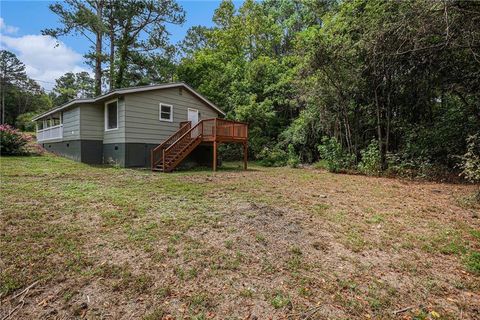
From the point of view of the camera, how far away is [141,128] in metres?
12.0

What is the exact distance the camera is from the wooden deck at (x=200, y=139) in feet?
35.6

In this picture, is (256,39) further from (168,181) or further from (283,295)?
(283,295)

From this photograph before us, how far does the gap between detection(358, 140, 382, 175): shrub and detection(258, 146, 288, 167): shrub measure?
516 cm

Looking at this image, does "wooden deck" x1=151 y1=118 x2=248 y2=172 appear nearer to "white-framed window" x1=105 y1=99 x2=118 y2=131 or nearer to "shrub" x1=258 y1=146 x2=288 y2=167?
"white-framed window" x1=105 y1=99 x2=118 y2=131

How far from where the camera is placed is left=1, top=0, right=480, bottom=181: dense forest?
326 inches

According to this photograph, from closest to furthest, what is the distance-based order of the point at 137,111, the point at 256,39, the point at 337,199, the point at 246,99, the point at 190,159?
the point at 337,199, the point at 137,111, the point at 190,159, the point at 246,99, the point at 256,39

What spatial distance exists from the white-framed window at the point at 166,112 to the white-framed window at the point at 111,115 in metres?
2.10

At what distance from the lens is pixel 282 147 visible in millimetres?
16922

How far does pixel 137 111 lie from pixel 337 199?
970 centimetres

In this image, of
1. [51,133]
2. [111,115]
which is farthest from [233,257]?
[51,133]

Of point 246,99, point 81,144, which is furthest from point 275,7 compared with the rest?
point 81,144

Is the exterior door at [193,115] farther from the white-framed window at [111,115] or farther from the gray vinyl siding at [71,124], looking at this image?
the gray vinyl siding at [71,124]

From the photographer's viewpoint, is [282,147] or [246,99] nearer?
[282,147]

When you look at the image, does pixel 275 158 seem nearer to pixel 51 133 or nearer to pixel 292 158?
pixel 292 158
